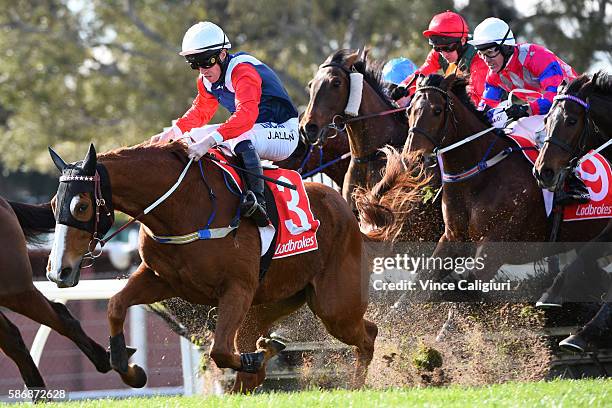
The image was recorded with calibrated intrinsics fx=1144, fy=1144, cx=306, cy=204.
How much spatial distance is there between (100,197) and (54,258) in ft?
1.18

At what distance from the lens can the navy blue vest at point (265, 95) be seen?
6.29m

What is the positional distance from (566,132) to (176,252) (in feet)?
8.41

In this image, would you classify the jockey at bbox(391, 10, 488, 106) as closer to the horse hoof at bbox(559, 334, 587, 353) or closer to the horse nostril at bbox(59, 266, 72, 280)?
the horse hoof at bbox(559, 334, 587, 353)

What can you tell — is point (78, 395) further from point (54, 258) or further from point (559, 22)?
point (559, 22)

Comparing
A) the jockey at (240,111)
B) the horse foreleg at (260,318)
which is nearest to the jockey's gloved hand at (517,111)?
the jockey at (240,111)

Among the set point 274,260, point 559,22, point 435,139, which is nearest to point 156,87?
point 559,22

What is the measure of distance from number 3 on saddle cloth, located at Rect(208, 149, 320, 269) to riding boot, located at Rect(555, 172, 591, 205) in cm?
201

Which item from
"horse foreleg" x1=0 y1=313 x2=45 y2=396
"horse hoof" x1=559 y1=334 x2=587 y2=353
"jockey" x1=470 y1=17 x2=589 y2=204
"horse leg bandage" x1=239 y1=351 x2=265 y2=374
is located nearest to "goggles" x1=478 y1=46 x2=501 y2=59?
"jockey" x1=470 y1=17 x2=589 y2=204

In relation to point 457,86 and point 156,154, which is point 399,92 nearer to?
point 457,86

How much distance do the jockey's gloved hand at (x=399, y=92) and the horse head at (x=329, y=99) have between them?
36 centimetres

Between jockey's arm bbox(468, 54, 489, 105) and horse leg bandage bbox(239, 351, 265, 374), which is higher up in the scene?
jockey's arm bbox(468, 54, 489, 105)

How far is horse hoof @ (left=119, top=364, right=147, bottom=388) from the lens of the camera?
5.70m

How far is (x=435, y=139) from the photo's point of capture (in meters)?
7.61

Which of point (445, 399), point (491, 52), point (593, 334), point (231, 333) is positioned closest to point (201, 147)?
point (231, 333)
